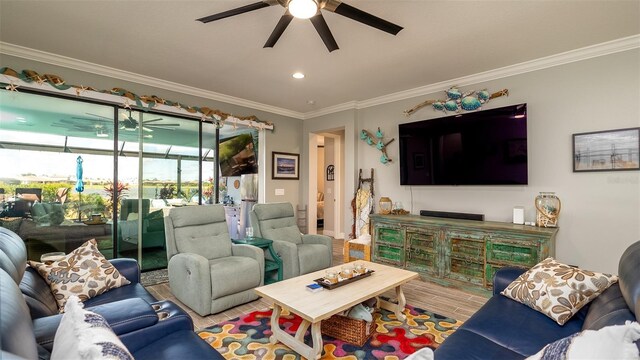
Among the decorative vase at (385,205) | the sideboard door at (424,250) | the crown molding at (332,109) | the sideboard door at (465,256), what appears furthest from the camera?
the crown molding at (332,109)

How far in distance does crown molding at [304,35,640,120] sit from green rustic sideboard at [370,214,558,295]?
5.87ft

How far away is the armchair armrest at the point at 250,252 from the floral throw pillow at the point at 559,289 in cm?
225

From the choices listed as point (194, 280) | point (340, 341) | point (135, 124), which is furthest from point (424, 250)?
point (135, 124)

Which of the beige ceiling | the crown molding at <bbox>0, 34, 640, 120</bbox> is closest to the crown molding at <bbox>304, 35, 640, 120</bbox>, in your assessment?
the crown molding at <bbox>0, 34, 640, 120</bbox>

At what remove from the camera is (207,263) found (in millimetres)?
2744

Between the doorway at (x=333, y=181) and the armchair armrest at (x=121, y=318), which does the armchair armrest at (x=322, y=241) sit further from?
the armchair armrest at (x=121, y=318)

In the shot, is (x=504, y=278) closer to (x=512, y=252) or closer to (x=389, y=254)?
(x=512, y=252)

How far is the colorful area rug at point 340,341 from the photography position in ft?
7.07

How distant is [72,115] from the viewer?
11.7 feet

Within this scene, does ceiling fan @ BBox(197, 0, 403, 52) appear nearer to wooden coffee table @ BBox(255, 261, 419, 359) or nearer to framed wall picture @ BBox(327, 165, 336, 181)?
wooden coffee table @ BBox(255, 261, 419, 359)

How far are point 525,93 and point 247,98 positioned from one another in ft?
12.6

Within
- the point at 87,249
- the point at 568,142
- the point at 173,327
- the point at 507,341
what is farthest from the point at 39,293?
the point at 568,142

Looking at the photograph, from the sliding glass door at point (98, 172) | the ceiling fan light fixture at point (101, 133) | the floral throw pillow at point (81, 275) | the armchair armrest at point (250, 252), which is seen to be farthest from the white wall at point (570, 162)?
the ceiling fan light fixture at point (101, 133)

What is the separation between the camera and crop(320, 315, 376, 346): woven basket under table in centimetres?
223
